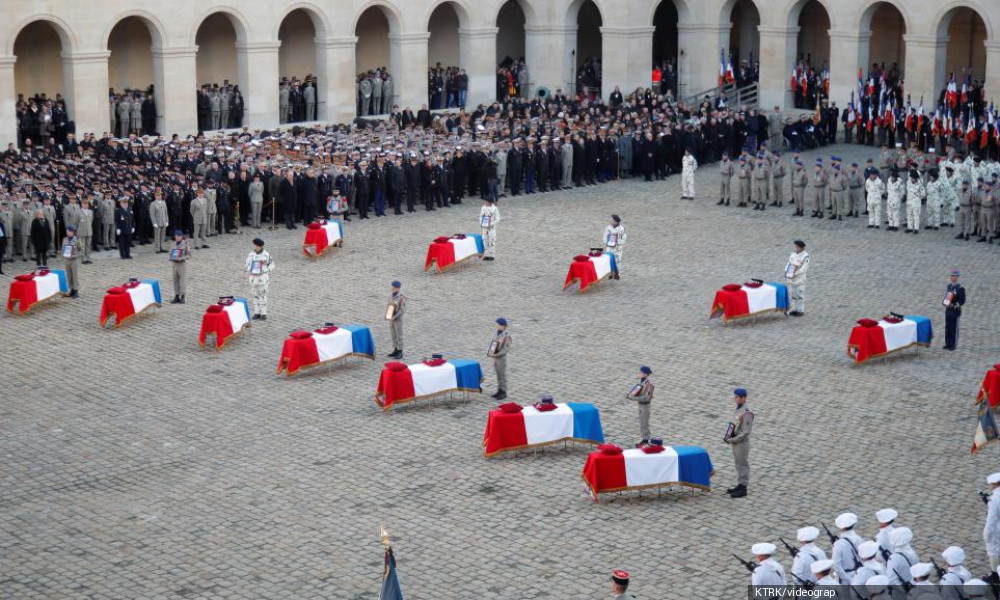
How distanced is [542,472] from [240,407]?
16.9 ft

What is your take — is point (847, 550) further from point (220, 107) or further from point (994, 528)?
point (220, 107)

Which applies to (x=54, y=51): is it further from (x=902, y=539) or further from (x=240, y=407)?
(x=902, y=539)

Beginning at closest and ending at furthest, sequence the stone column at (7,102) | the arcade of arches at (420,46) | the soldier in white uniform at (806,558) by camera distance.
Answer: the soldier in white uniform at (806,558) → the stone column at (7,102) → the arcade of arches at (420,46)

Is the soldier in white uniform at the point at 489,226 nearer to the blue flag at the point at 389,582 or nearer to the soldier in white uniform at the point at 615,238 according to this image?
the soldier in white uniform at the point at 615,238

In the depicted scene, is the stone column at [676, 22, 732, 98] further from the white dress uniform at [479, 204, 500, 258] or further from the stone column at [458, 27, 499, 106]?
the white dress uniform at [479, 204, 500, 258]

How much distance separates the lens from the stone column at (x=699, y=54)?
50375mm

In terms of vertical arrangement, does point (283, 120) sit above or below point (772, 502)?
above

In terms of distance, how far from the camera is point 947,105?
41844 millimetres

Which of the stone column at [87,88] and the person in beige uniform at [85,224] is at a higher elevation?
the stone column at [87,88]

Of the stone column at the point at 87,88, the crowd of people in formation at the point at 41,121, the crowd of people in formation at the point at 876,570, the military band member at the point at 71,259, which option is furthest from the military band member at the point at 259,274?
the stone column at the point at 87,88

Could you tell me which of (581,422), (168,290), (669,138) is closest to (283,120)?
(669,138)

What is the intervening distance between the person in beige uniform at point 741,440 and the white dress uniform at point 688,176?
780 inches

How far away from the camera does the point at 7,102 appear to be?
130ft

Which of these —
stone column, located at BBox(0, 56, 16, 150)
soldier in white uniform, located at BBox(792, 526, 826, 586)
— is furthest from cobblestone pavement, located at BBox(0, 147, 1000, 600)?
stone column, located at BBox(0, 56, 16, 150)
